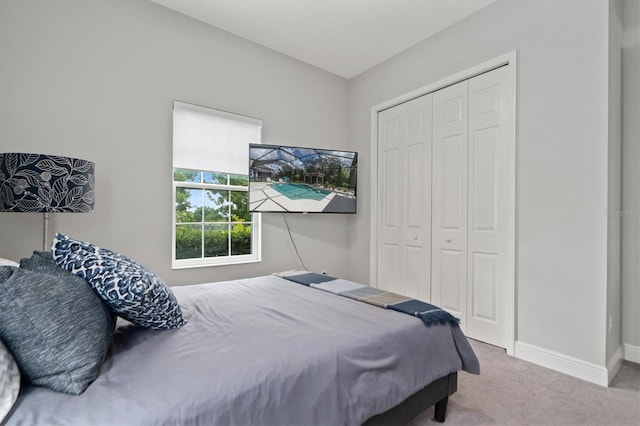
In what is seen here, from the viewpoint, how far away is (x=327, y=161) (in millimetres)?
3656

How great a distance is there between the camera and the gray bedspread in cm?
89

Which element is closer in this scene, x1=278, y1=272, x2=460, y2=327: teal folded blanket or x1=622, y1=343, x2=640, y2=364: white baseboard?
x1=278, y1=272, x2=460, y2=327: teal folded blanket

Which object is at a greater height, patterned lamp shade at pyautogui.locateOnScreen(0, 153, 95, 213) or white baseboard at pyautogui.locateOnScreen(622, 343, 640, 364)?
patterned lamp shade at pyautogui.locateOnScreen(0, 153, 95, 213)

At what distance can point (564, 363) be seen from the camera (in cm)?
227

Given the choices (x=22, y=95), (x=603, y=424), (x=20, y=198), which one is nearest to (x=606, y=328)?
(x=603, y=424)

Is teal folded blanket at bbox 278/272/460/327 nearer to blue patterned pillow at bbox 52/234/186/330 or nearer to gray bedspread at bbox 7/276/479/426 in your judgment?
gray bedspread at bbox 7/276/479/426

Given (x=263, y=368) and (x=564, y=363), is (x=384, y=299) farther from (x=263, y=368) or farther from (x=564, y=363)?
(x=564, y=363)

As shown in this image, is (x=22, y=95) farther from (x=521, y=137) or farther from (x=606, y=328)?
(x=606, y=328)

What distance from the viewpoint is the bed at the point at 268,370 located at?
0.90 m

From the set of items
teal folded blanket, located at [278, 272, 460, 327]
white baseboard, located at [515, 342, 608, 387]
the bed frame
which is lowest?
white baseboard, located at [515, 342, 608, 387]

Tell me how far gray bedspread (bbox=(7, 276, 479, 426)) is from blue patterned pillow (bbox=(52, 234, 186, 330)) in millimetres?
143

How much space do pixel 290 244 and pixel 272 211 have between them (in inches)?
21.8

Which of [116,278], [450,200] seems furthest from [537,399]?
[116,278]

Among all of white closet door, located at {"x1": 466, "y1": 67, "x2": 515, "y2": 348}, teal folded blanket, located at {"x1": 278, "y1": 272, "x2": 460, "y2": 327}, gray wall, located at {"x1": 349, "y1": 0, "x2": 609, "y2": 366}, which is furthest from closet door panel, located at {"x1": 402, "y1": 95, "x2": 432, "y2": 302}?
teal folded blanket, located at {"x1": 278, "y1": 272, "x2": 460, "y2": 327}
